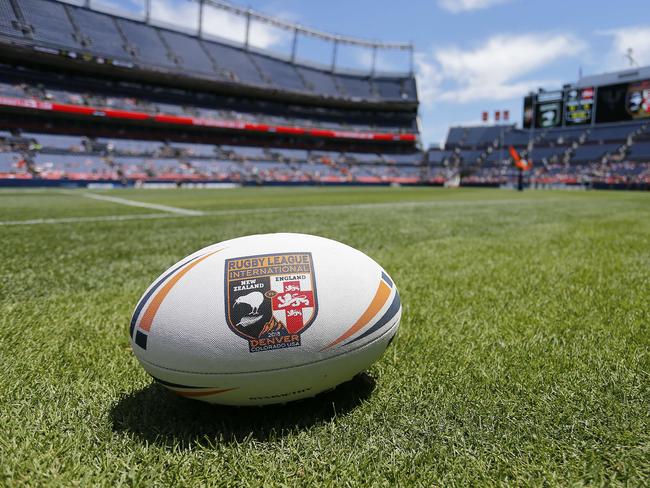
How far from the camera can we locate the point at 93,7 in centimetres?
4247

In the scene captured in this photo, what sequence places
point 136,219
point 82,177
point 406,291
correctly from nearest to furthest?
point 406,291 < point 136,219 < point 82,177

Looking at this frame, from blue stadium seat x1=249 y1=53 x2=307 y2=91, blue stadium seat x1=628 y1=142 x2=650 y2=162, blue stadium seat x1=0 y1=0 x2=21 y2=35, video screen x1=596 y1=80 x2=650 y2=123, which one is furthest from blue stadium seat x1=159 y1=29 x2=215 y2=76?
blue stadium seat x1=628 y1=142 x2=650 y2=162

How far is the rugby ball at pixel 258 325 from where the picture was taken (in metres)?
1.57

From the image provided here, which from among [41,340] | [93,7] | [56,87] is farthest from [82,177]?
[41,340]

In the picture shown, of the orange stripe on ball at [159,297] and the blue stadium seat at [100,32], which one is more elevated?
the blue stadium seat at [100,32]

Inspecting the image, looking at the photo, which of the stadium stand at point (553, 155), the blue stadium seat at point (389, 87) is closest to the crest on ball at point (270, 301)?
the stadium stand at point (553, 155)

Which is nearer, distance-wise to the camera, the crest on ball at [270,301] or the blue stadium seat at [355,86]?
the crest on ball at [270,301]

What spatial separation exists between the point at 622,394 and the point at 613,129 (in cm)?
5936

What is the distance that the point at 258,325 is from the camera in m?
1.57

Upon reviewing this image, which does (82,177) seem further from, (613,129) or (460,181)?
(613,129)

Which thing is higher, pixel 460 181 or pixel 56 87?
pixel 56 87

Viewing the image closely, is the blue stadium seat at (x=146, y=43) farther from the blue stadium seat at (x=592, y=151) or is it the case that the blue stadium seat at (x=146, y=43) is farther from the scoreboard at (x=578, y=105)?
the blue stadium seat at (x=592, y=151)

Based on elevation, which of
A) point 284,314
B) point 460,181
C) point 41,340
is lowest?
point 41,340

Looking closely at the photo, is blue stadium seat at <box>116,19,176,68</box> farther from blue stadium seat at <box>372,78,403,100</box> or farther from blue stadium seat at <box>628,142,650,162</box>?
blue stadium seat at <box>628,142,650,162</box>
